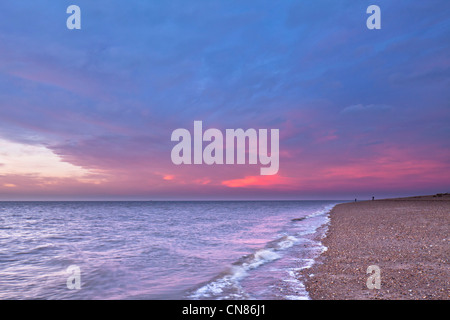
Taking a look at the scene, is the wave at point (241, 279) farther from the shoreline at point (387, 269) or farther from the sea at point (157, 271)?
the shoreline at point (387, 269)

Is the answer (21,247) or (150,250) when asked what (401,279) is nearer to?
(150,250)

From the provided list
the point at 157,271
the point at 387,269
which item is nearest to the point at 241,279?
the point at 157,271

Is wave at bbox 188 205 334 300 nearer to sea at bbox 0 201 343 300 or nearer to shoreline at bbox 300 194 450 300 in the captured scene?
sea at bbox 0 201 343 300

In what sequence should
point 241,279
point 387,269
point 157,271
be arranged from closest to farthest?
point 387,269, point 241,279, point 157,271

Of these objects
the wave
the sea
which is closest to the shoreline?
the wave

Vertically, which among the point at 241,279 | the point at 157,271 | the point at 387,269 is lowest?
the point at 157,271

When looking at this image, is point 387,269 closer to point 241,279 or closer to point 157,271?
point 241,279

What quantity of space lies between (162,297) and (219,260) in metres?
6.15

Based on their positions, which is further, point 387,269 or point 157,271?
point 157,271

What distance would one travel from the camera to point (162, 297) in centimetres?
984

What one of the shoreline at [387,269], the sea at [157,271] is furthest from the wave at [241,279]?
the shoreline at [387,269]
